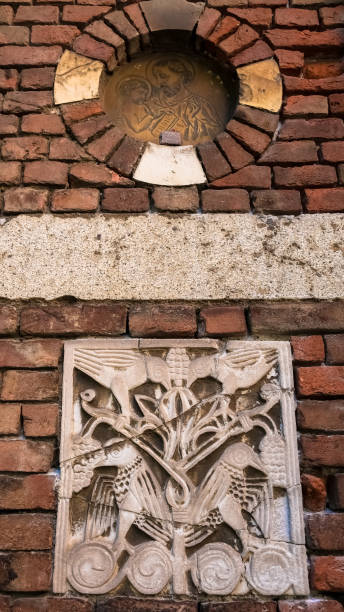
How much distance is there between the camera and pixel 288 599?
75.5 inches

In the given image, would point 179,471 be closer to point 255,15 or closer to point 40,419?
point 40,419

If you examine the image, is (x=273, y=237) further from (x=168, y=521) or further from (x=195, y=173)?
(x=168, y=521)

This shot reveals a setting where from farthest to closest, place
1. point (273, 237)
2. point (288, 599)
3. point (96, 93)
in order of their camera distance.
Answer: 1. point (96, 93)
2. point (273, 237)
3. point (288, 599)

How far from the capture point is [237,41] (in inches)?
106

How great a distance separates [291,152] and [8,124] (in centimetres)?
111

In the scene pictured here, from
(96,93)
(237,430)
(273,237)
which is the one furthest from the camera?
(96,93)

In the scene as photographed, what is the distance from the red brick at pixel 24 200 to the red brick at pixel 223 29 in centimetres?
98

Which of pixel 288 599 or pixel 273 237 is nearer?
pixel 288 599

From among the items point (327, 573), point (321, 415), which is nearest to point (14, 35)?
point (321, 415)

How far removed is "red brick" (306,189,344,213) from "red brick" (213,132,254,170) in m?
0.27

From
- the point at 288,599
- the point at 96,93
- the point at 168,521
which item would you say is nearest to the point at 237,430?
the point at 168,521

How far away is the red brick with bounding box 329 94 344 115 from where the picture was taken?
260 centimetres

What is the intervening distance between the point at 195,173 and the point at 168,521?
4.17 feet

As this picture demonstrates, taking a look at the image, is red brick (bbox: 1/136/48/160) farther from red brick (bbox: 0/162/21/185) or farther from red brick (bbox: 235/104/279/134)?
red brick (bbox: 235/104/279/134)
